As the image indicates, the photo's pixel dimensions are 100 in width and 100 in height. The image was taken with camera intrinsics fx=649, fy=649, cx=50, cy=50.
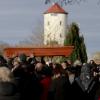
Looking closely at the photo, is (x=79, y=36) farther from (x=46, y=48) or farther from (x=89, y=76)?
(x=89, y=76)

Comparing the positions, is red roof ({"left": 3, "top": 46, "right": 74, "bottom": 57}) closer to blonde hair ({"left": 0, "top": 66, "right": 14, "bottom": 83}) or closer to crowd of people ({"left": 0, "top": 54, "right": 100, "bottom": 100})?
crowd of people ({"left": 0, "top": 54, "right": 100, "bottom": 100})

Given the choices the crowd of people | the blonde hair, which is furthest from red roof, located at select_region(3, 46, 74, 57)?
the blonde hair

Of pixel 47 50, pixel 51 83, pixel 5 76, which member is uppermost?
pixel 5 76

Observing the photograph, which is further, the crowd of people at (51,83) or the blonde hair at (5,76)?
the crowd of people at (51,83)

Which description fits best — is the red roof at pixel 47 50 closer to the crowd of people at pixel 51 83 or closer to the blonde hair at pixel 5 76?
the crowd of people at pixel 51 83

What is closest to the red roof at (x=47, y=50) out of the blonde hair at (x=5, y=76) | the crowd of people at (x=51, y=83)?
the crowd of people at (x=51, y=83)

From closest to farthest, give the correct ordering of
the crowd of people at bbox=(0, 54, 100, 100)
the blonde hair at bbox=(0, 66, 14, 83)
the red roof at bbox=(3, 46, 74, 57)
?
the blonde hair at bbox=(0, 66, 14, 83) < the crowd of people at bbox=(0, 54, 100, 100) < the red roof at bbox=(3, 46, 74, 57)

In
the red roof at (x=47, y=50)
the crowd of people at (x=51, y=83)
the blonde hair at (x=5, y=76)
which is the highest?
the blonde hair at (x=5, y=76)

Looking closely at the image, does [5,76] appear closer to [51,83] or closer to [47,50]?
[51,83]

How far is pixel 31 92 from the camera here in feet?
46.8

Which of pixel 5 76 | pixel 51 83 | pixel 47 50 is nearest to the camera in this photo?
pixel 5 76

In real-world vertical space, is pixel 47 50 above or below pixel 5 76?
below

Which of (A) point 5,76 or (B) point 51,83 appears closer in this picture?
(A) point 5,76

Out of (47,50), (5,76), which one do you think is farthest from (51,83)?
(47,50)
